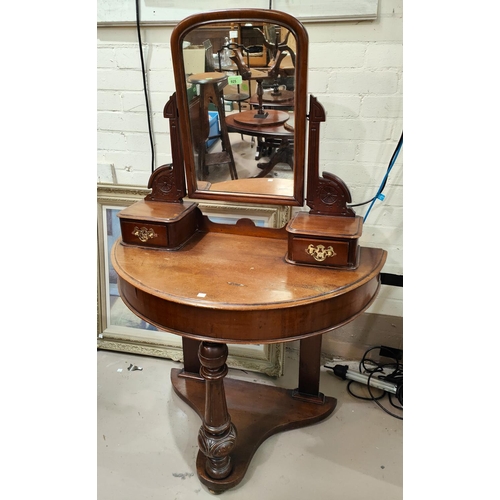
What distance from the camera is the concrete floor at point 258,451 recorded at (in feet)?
4.65

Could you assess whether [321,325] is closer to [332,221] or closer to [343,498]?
[332,221]

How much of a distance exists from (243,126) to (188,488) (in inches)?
45.0

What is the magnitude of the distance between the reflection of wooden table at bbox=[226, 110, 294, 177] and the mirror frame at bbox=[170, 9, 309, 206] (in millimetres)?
24

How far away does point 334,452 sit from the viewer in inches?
61.0

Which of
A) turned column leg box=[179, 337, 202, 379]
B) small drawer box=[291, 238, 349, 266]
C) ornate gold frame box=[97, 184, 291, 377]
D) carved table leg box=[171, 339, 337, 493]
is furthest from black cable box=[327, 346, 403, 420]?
small drawer box=[291, 238, 349, 266]

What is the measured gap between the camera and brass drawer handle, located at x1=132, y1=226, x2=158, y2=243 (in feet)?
4.40

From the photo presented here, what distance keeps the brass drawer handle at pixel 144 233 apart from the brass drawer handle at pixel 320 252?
460mm

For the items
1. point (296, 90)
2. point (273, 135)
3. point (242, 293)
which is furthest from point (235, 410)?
point (296, 90)

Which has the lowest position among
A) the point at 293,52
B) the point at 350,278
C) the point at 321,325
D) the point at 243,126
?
the point at 321,325

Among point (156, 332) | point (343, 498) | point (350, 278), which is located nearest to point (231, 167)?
point (350, 278)

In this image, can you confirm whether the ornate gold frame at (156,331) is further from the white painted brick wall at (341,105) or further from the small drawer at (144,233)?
the small drawer at (144,233)

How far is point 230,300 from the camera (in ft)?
3.53

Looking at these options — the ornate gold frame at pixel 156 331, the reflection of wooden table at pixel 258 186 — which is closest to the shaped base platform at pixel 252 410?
the ornate gold frame at pixel 156 331

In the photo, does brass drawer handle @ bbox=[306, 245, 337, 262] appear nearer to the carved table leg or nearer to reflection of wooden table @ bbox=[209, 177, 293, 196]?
reflection of wooden table @ bbox=[209, 177, 293, 196]
